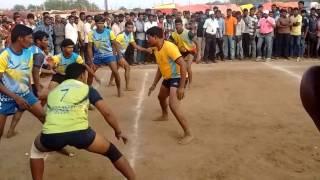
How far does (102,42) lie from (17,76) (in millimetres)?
4194

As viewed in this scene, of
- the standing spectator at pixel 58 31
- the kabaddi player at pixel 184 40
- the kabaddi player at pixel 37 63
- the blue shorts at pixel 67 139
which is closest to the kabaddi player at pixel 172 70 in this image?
the kabaddi player at pixel 37 63

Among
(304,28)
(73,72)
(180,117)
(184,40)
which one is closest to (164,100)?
(180,117)

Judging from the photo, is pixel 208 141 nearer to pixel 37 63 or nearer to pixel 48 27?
pixel 37 63

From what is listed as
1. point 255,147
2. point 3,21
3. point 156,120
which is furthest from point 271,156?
point 3,21

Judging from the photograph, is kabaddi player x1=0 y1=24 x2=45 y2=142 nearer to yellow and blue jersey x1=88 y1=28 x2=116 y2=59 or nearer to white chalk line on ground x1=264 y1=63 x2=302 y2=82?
yellow and blue jersey x1=88 y1=28 x2=116 y2=59

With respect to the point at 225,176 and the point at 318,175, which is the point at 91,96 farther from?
the point at 318,175

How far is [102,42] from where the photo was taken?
991cm

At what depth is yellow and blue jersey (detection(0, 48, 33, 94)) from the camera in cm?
567

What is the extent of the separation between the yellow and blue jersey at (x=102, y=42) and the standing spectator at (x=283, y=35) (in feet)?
26.1

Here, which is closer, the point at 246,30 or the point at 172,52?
the point at 172,52

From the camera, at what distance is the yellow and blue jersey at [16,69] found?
5668 mm

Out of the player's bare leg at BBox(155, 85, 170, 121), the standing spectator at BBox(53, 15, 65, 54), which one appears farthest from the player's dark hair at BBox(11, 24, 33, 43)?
the standing spectator at BBox(53, 15, 65, 54)

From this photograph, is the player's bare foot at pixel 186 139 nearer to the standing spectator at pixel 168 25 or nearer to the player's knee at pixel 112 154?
the player's knee at pixel 112 154

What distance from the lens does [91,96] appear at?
14.4 ft
